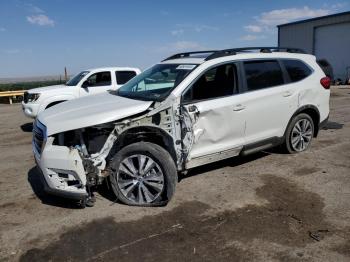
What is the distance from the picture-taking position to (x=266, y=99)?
226 inches

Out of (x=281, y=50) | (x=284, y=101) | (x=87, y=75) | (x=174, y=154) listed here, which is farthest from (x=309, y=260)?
(x=87, y=75)

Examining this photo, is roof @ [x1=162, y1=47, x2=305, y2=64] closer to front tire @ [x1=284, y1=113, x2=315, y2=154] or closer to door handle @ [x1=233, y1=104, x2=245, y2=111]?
door handle @ [x1=233, y1=104, x2=245, y2=111]

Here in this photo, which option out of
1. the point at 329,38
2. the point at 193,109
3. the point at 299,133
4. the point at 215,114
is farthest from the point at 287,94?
the point at 329,38

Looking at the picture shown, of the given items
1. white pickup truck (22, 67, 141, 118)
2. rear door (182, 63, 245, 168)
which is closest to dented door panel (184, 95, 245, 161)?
rear door (182, 63, 245, 168)

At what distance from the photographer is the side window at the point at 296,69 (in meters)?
6.26

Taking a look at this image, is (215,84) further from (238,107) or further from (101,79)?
(101,79)

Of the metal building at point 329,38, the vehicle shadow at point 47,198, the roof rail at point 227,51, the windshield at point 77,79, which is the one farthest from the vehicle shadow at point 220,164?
the metal building at point 329,38

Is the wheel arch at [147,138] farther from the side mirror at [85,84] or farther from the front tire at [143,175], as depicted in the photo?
the side mirror at [85,84]

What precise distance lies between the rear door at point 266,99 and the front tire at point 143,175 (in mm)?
1616

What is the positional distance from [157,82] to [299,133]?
2.74 metres

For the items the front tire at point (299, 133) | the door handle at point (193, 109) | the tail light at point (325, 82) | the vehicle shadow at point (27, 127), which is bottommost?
the vehicle shadow at point (27, 127)

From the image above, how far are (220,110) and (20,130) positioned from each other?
7.43m

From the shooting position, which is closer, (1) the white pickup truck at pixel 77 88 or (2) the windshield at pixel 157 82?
(2) the windshield at pixel 157 82

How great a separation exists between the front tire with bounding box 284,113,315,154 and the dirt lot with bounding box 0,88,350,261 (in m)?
0.41
